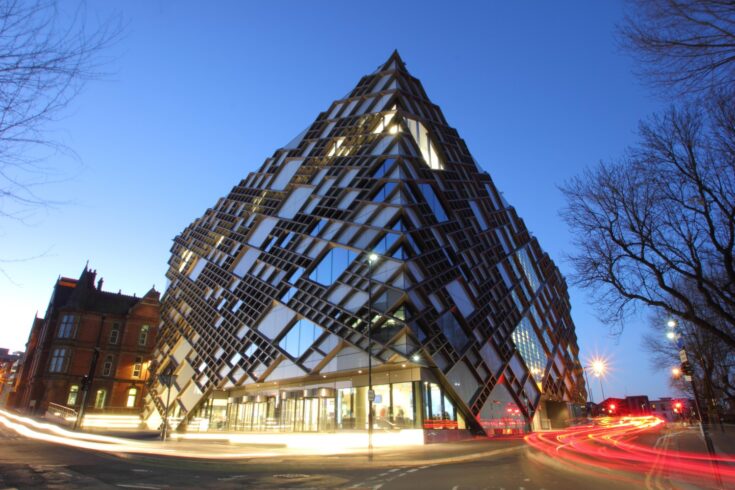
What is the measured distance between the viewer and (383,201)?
121 feet

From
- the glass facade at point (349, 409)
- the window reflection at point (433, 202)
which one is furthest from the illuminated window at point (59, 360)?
the window reflection at point (433, 202)

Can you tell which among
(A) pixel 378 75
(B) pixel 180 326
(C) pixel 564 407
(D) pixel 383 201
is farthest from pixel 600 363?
(B) pixel 180 326

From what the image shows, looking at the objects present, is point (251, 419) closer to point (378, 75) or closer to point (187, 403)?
point (187, 403)

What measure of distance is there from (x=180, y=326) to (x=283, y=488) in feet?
184

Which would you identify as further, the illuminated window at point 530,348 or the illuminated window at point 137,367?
the illuminated window at point 137,367

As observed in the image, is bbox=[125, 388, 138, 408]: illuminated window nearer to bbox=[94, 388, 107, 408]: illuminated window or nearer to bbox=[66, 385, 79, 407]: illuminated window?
bbox=[94, 388, 107, 408]: illuminated window

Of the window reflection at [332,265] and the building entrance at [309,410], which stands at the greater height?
the window reflection at [332,265]

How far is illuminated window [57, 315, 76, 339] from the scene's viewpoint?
209ft

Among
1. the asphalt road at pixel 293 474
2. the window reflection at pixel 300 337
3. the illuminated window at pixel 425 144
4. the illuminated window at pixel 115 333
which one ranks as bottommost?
the asphalt road at pixel 293 474

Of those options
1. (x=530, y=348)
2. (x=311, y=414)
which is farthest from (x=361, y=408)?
(x=530, y=348)

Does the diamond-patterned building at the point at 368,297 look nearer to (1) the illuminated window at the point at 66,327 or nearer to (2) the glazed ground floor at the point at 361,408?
(2) the glazed ground floor at the point at 361,408

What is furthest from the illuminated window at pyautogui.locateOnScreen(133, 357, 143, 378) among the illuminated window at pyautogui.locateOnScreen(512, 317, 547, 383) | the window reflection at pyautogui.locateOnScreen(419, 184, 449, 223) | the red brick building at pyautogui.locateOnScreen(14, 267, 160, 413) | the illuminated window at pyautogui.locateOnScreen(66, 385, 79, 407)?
the illuminated window at pyautogui.locateOnScreen(512, 317, 547, 383)

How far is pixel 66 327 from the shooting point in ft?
211

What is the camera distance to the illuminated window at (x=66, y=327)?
63719 mm
